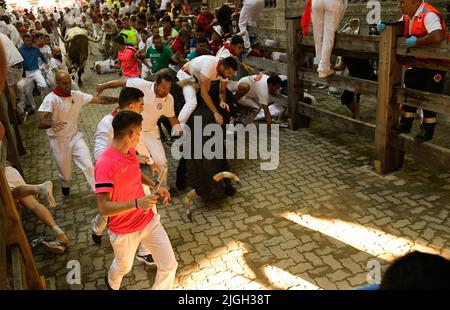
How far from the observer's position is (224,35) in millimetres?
11062

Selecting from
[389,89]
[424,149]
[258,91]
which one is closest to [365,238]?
[424,149]

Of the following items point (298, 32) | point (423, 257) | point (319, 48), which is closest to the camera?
point (423, 257)

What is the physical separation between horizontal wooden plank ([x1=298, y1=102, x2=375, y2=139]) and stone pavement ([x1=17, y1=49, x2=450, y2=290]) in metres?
0.45

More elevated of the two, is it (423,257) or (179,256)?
(423,257)

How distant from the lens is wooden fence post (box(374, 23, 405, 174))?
552 cm

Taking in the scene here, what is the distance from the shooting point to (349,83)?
648 centimetres

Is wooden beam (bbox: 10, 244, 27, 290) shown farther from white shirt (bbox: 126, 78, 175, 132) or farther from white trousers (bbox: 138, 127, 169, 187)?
white shirt (bbox: 126, 78, 175, 132)

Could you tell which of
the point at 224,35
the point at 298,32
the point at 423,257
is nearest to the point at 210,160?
the point at 298,32

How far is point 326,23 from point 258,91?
205 centimetres

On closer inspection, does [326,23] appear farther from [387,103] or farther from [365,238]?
[365,238]

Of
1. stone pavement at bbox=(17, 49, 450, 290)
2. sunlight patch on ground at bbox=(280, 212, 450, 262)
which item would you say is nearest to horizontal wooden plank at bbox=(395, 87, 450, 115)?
stone pavement at bbox=(17, 49, 450, 290)

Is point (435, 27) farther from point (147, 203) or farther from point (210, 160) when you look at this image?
point (147, 203)

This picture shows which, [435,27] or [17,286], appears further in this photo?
[435,27]
